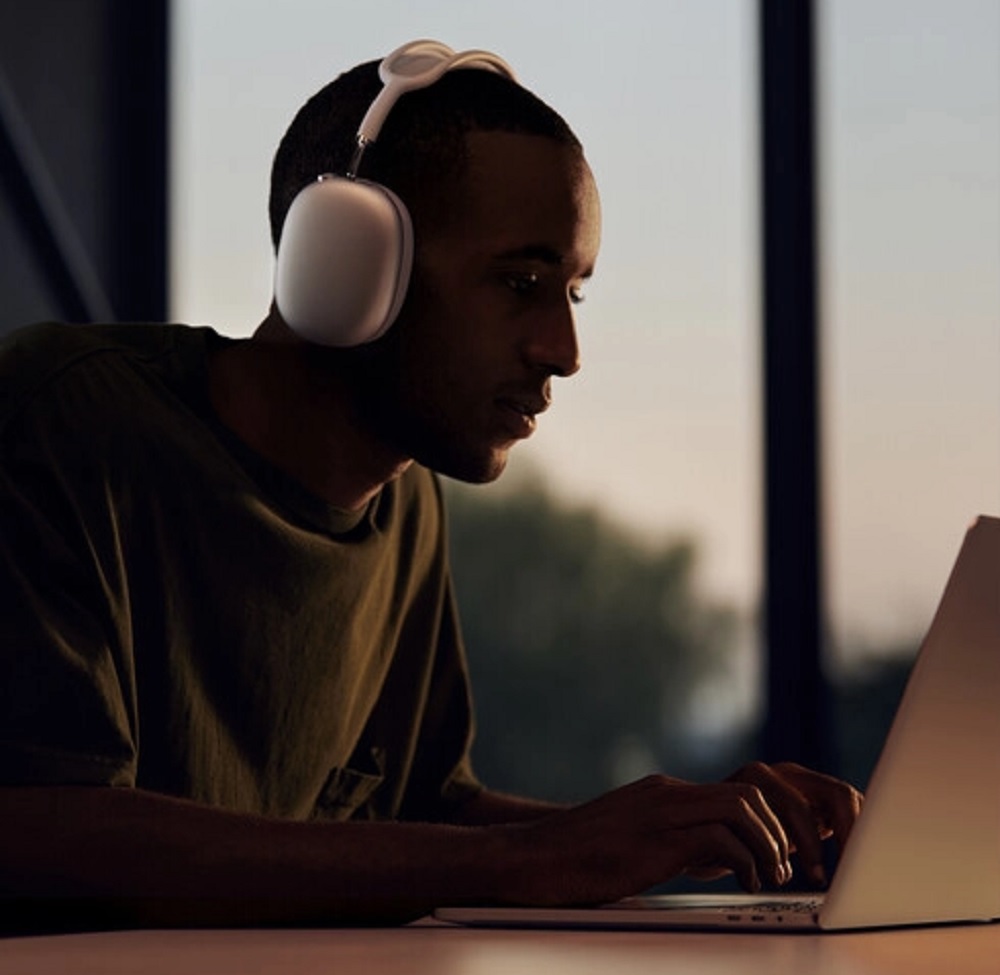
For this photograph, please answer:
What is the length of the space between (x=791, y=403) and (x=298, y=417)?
1403mm

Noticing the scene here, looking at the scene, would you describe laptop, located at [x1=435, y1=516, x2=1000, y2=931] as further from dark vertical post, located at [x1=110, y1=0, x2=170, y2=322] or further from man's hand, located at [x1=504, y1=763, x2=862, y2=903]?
dark vertical post, located at [x1=110, y1=0, x2=170, y2=322]

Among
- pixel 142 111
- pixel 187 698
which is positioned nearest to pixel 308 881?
pixel 187 698

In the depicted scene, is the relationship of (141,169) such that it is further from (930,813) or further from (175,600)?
(930,813)

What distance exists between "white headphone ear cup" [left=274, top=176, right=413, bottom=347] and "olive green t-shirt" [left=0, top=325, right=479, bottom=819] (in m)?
0.10

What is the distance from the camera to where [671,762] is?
108 inches

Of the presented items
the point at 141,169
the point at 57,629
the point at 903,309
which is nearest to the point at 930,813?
the point at 57,629

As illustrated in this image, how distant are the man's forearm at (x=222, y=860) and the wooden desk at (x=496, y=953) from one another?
67 mm

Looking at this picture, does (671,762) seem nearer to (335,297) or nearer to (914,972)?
(335,297)

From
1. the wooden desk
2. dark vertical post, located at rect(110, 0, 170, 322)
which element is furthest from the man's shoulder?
dark vertical post, located at rect(110, 0, 170, 322)

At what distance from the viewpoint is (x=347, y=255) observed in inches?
52.4

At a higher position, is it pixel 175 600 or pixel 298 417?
pixel 298 417

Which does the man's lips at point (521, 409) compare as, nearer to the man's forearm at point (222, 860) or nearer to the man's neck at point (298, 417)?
the man's neck at point (298, 417)

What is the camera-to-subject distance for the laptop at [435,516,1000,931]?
870mm

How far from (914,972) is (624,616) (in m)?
2.02
